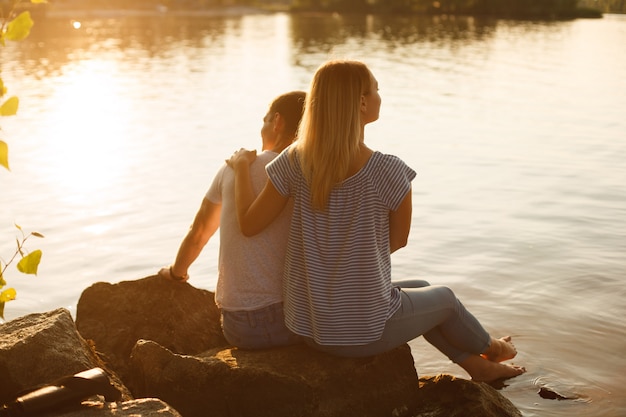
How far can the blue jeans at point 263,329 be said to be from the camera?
164 inches

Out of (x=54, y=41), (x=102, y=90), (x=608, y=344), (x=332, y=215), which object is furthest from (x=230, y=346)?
(x=54, y=41)

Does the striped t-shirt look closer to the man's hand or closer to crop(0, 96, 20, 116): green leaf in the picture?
the man's hand

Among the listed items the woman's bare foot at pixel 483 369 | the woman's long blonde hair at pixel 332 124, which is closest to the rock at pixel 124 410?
the woman's long blonde hair at pixel 332 124

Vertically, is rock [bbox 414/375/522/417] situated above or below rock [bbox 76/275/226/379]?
below

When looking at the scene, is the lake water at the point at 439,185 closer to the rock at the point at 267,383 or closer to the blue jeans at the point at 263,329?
the rock at the point at 267,383

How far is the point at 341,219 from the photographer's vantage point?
3.95 metres

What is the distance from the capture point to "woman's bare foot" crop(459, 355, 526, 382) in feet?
14.8

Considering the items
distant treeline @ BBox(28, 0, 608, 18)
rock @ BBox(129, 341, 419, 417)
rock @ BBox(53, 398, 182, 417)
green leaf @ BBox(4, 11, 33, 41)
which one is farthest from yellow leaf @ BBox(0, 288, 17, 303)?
distant treeline @ BBox(28, 0, 608, 18)

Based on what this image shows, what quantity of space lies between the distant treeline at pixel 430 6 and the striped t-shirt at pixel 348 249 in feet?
252

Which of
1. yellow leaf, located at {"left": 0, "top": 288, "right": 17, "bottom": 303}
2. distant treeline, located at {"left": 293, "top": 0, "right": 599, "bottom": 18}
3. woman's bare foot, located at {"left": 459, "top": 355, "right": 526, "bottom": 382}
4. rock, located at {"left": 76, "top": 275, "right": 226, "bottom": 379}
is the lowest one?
distant treeline, located at {"left": 293, "top": 0, "right": 599, "bottom": 18}

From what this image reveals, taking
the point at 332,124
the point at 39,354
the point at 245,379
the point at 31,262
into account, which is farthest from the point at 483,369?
the point at 31,262

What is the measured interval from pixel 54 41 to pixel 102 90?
24.5 metres

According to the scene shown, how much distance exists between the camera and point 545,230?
8766 millimetres

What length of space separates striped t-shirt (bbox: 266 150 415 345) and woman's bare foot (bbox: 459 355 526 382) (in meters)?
0.73
